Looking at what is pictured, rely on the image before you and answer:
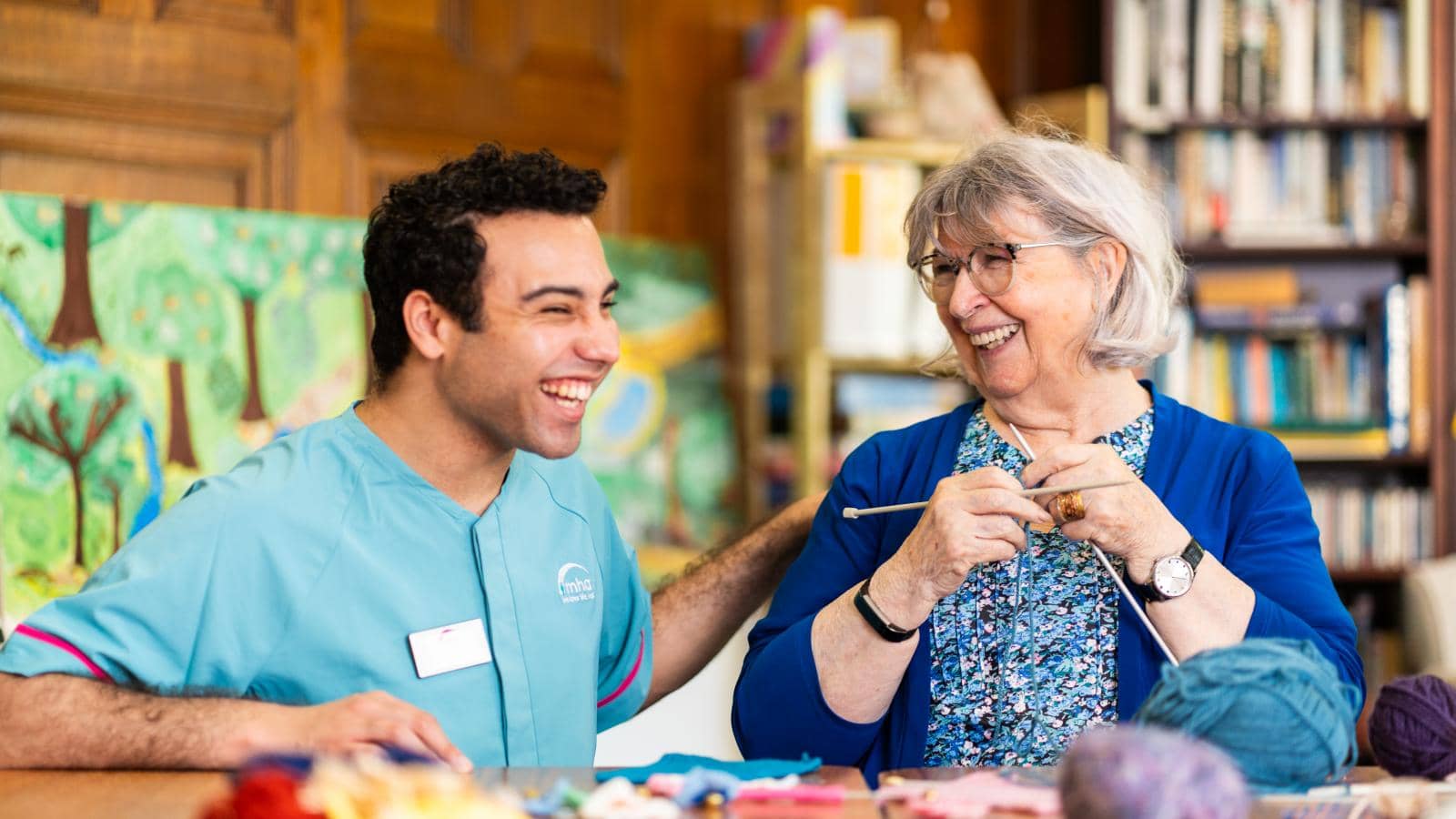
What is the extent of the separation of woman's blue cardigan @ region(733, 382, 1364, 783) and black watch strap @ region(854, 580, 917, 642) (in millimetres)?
96

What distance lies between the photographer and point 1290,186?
13.2 ft

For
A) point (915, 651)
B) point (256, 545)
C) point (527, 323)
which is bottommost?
point (915, 651)

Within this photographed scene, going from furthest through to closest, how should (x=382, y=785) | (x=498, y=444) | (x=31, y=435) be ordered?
(x=31, y=435) → (x=498, y=444) → (x=382, y=785)

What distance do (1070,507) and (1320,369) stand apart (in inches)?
101

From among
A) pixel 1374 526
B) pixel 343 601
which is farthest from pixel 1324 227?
pixel 343 601

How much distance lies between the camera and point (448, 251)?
1756 mm

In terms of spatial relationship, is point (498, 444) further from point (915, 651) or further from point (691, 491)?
point (691, 491)

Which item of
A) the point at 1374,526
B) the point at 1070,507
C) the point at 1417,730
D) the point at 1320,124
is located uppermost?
the point at 1320,124

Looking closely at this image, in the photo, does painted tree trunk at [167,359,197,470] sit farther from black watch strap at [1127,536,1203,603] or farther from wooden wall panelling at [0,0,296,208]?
black watch strap at [1127,536,1203,603]

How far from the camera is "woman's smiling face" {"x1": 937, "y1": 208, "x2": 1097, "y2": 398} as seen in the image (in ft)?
6.16

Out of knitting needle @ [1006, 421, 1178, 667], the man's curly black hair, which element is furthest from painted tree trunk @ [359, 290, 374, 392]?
knitting needle @ [1006, 421, 1178, 667]

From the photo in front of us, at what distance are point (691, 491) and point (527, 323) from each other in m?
2.05

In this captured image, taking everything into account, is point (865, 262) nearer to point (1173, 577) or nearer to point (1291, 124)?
point (1291, 124)

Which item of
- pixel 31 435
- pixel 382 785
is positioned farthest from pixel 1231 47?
pixel 382 785
